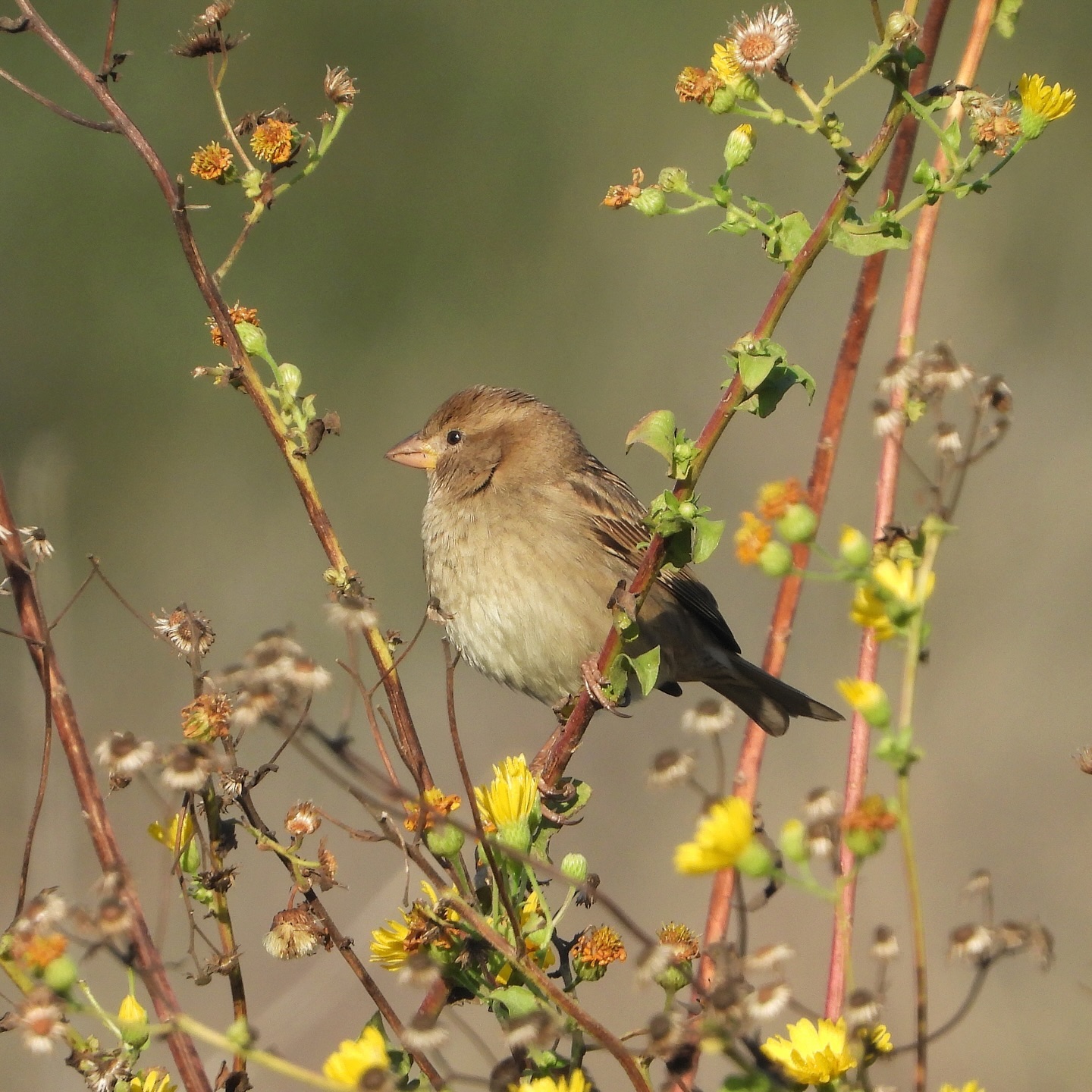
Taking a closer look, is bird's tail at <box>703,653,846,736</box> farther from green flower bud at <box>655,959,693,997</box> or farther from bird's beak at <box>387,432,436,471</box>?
green flower bud at <box>655,959,693,997</box>

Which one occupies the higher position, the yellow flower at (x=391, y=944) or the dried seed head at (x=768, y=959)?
the yellow flower at (x=391, y=944)

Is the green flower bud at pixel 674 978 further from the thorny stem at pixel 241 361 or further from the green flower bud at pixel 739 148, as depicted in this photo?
the green flower bud at pixel 739 148

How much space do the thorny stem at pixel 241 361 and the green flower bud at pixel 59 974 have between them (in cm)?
32

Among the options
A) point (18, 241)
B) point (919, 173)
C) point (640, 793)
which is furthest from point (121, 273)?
point (919, 173)

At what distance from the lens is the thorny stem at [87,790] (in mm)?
1083

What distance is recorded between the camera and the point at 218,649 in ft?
22.6

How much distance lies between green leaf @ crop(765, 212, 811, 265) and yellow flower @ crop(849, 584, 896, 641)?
1.27ft

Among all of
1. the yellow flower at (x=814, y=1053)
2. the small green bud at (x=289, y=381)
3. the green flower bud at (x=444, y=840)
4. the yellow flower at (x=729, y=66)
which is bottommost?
the yellow flower at (x=814, y=1053)

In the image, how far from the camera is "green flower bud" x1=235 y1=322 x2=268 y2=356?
5.13 ft

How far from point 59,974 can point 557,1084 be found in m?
0.38

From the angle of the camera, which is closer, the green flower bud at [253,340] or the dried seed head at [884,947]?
the dried seed head at [884,947]

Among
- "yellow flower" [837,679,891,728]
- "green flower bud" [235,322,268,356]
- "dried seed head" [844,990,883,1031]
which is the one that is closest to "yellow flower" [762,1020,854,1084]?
"dried seed head" [844,990,883,1031]

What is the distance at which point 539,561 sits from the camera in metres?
3.66

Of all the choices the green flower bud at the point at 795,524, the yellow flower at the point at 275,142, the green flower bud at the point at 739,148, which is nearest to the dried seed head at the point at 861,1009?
the green flower bud at the point at 795,524
